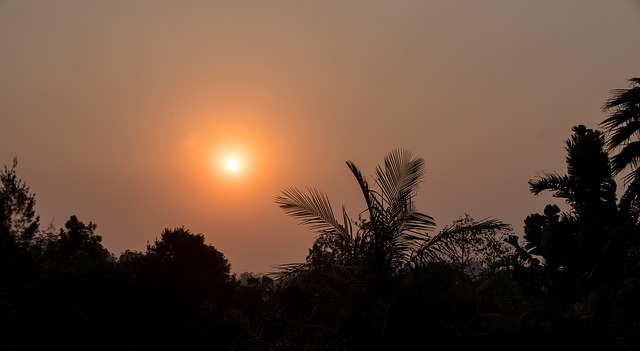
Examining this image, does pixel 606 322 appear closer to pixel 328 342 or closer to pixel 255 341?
pixel 328 342

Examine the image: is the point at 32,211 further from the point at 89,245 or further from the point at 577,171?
the point at 577,171

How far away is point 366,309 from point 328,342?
0.86 m

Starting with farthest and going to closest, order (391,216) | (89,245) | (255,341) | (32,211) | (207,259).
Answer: (89,245) → (32,211) → (207,259) → (255,341) → (391,216)

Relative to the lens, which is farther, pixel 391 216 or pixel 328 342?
pixel 391 216

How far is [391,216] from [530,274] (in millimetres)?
6583

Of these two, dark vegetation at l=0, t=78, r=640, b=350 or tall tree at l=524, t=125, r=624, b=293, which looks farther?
tall tree at l=524, t=125, r=624, b=293

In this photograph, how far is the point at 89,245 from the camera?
2242 inches

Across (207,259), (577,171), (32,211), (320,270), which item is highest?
(32,211)

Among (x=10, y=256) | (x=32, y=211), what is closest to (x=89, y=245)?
(x=32, y=211)

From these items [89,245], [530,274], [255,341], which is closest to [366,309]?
[255,341]

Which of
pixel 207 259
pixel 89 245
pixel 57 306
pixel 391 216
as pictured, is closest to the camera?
pixel 391 216

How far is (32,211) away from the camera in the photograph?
48188 mm

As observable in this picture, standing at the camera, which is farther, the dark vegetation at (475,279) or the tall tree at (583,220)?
the tall tree at (583,220)

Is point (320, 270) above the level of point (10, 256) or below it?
below
